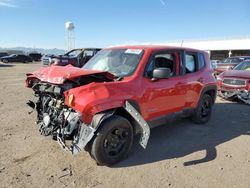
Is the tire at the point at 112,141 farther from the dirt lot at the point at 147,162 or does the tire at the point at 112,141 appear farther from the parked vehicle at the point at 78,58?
the parked vehicle at the point at 78,58

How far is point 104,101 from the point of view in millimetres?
3979

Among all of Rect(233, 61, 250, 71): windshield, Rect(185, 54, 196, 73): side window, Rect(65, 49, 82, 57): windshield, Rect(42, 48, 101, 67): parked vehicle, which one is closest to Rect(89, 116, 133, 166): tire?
Rect(185, 54, 196, 73): side window

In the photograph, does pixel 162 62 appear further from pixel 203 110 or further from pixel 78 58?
pixel 78 58

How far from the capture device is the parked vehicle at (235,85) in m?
9.25

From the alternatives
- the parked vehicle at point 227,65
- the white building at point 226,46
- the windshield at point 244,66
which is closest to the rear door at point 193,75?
the windshield at point 244,66

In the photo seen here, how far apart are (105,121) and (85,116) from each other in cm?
35

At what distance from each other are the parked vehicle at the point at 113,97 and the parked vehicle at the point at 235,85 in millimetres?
4240

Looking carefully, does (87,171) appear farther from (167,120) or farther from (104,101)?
(167,120)

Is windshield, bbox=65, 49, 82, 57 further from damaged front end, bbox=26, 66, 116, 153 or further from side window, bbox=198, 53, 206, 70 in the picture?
damaged front end, bbox=26, 66, 116, 153

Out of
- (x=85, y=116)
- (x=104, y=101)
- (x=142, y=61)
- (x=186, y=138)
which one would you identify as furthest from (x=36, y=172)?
(x=186, y=138)

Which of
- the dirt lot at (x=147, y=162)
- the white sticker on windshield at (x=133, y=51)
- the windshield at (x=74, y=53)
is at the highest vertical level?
the white sticker on windshield at (x=133, y=51)

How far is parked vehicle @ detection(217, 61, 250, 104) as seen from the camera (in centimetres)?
925

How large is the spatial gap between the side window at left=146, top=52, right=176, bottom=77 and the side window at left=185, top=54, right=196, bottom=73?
477 mm

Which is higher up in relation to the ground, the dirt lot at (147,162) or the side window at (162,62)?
the side window at (162,62)
